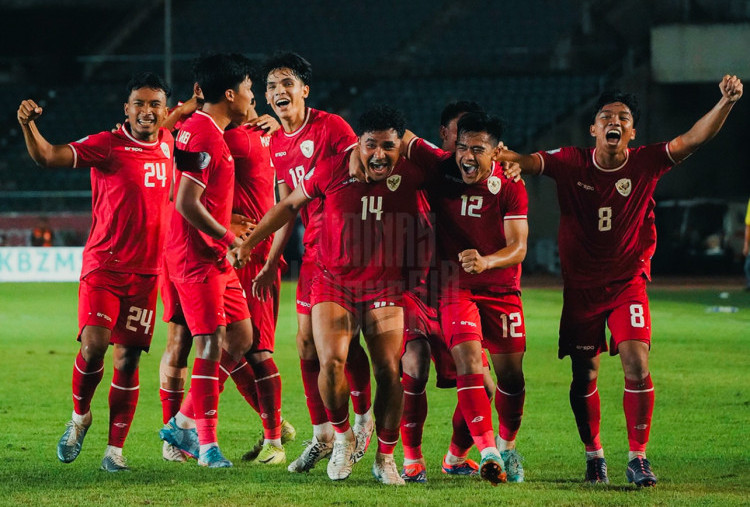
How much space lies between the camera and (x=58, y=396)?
8.98 m

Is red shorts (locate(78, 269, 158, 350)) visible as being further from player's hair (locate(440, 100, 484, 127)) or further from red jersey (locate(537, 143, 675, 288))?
red jersey (locate(537, 143, 675, 288))

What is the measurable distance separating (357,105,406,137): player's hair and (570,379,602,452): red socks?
5.51 feet

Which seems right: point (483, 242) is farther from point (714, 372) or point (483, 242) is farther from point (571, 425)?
point (714, 372)

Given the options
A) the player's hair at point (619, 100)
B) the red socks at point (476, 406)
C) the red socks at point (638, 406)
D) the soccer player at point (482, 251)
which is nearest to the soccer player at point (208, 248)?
the soccer player at point (482, 251)

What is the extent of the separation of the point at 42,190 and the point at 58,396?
20.3 metres

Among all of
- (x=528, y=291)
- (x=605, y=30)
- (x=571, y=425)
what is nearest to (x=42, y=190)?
(x=528, y=291)

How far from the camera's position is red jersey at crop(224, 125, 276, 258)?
6938 mm

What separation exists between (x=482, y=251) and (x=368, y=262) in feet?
2.07

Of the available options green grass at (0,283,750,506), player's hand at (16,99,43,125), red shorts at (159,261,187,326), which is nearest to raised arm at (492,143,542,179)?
green grass at (0,283,750,506)

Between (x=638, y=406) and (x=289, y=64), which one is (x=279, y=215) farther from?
(x=638, y=406)

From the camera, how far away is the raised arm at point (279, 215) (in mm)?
6066

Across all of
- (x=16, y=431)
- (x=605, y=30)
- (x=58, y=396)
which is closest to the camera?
(x=16, y=431)

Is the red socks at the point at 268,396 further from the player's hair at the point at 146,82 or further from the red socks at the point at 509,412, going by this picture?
the player's hair at the point at 146,82

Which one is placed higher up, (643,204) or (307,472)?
(643,204)
